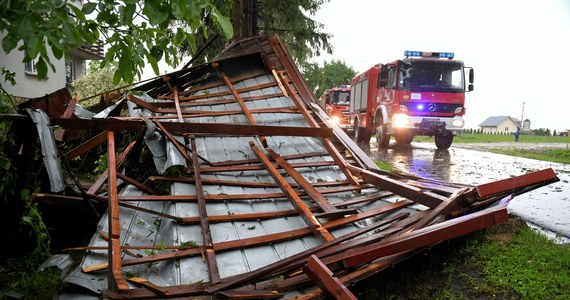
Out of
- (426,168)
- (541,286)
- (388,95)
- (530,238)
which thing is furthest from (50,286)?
(388,95)

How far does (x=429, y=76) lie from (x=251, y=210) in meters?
11.1

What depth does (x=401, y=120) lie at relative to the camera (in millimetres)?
13430

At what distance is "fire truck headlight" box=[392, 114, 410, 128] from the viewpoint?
1335cm

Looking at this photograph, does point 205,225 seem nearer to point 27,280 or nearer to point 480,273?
point 27,280

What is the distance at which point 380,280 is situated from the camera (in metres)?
3.39

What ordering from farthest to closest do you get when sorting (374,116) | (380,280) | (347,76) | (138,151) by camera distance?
(347,76)
(374,116)
(138,151)
(380,280)

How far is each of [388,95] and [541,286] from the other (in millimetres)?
11509

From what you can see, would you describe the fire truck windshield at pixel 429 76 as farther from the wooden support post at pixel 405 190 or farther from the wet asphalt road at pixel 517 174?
the wooden support post at pixel 405 190

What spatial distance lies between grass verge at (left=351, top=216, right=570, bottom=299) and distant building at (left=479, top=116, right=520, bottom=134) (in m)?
86.5

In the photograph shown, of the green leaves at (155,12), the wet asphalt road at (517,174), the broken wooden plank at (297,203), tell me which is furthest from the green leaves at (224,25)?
the wet asphalt road at (517,174)

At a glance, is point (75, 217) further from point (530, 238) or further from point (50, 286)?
Answer: point (530, 238)

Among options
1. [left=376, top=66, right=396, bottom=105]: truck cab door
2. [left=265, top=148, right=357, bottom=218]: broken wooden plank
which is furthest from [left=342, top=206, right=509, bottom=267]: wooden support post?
[left=376, top=66, right=396, bottom=105]: truck cab door

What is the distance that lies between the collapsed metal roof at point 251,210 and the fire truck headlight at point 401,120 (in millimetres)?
7653

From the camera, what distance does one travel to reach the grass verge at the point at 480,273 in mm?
3068
